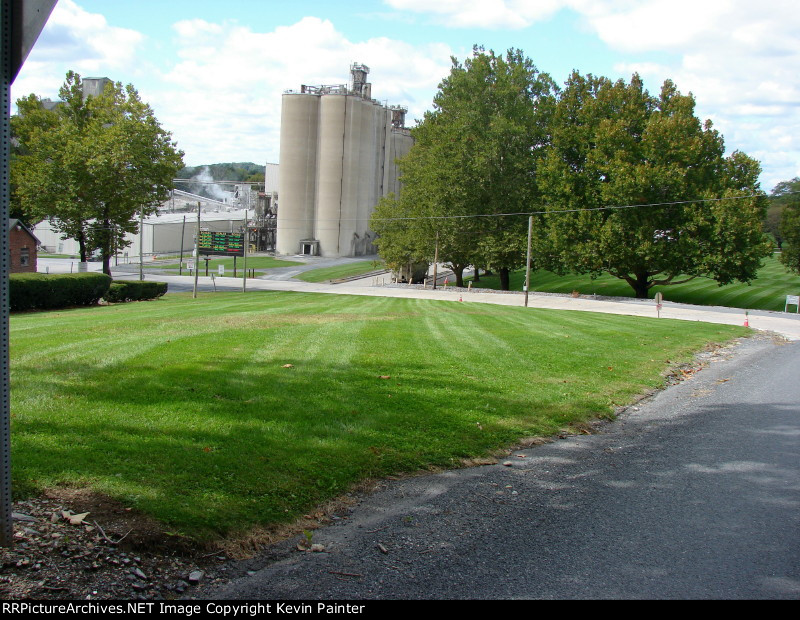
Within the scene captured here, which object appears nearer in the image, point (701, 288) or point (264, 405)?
point (264, 405)

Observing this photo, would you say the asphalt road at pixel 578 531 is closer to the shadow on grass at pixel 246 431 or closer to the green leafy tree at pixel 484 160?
the shadow on grass at pixel 246 431

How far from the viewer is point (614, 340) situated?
16.8m

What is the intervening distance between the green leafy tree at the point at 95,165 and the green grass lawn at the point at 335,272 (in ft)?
89.1

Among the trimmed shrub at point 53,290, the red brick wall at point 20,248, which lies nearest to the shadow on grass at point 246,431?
the trimmed shrub at point 53,290

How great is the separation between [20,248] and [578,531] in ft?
160

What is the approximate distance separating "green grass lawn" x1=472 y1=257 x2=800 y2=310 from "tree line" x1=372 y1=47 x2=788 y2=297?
3.31 metres

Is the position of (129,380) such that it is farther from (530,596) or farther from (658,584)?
(658,584)

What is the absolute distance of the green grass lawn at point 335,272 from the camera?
70.9 metres

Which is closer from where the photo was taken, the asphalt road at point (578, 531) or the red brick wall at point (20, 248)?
the asphalt road at point (578, 531)

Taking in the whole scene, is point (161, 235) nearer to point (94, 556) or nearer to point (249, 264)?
→ point (249, 264)

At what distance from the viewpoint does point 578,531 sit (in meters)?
5.07

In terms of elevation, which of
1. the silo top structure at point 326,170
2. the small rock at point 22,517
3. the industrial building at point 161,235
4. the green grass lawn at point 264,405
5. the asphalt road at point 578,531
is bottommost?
the asphalt road at point 578,531

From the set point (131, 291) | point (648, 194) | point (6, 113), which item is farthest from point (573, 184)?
point (6, 113)
